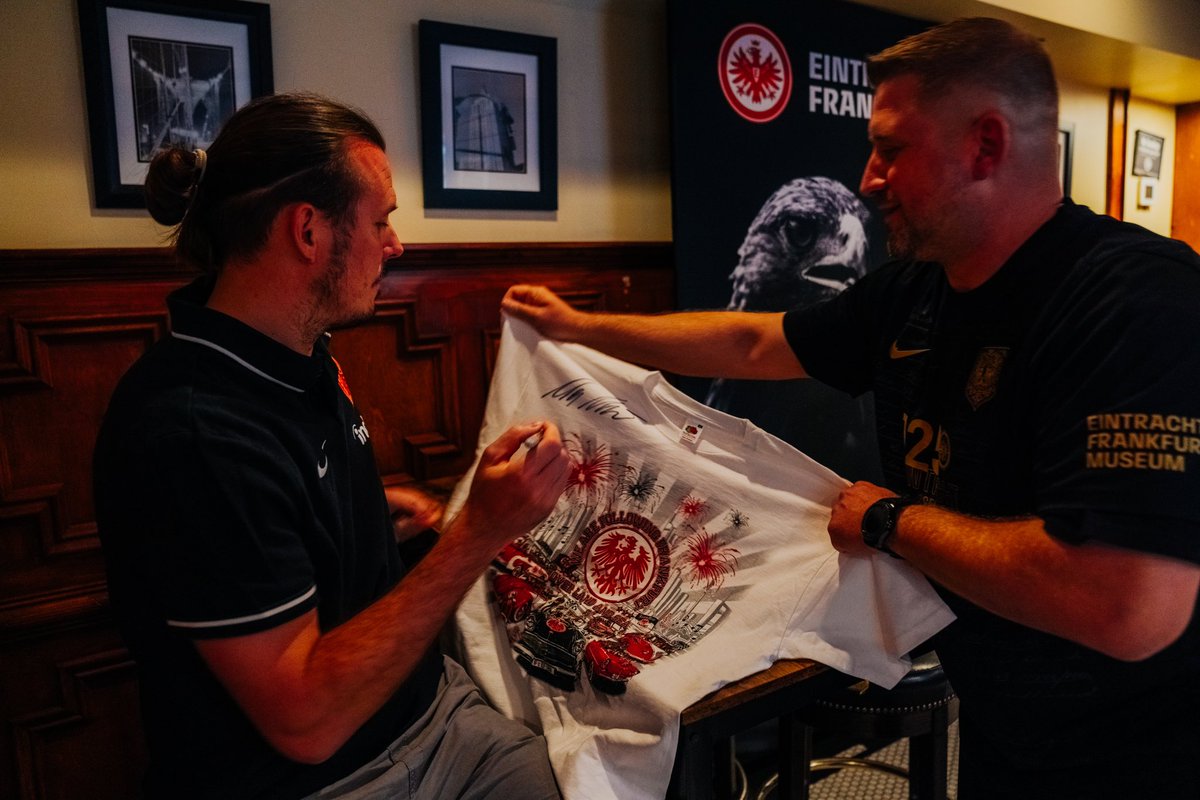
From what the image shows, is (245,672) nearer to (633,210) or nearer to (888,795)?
(633,210)

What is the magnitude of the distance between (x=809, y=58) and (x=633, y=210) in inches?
30.3

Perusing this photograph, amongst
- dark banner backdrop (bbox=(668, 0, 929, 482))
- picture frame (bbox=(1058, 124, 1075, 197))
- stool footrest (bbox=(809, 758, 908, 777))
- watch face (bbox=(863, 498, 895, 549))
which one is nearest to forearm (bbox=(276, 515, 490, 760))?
watch face (bbox=(863, 498, 895, 549))

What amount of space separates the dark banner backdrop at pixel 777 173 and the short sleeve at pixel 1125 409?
A: 1.25m

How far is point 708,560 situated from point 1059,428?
58 centimetres

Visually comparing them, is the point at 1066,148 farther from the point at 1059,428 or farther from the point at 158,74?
the point at 158,74

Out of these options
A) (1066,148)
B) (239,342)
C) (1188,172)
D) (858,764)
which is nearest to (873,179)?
(239,342)

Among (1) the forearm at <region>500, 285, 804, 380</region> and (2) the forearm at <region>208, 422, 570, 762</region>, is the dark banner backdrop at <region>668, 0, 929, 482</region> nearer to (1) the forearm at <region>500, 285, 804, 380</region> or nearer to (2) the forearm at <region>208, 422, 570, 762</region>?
(1) the forearm at <region>500, 285, 804, 380</region>

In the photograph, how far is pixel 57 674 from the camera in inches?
63.1

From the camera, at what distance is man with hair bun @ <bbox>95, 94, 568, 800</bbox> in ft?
3.22

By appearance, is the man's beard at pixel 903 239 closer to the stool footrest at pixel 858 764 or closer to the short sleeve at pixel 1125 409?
the short sleeve at pixel 1125 409

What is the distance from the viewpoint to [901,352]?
55.7 inches

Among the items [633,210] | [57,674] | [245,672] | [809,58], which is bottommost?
[57,674]

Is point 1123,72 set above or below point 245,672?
above

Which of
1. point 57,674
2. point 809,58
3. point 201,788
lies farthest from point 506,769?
point 809,58
